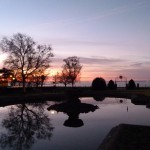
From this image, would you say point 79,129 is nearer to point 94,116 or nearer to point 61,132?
point 61,132

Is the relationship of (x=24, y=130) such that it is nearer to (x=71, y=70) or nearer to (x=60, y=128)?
(x=60, y=128)

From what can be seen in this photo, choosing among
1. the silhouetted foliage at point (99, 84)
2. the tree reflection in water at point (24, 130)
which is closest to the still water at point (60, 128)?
the tree reflection in water at point (24, 130)

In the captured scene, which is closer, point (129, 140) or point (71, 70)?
point (129, 140)

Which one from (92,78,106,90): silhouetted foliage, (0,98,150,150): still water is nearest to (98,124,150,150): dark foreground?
(0,98,150,150): still water

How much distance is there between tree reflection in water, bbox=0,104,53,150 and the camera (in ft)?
65.5

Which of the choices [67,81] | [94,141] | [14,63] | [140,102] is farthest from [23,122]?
[67,81]

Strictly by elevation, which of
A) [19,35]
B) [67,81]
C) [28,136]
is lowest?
[28,136]

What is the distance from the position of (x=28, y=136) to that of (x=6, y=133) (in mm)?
2327

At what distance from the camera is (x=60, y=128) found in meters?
25.3

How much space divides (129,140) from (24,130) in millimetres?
11898

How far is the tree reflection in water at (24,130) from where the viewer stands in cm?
1995

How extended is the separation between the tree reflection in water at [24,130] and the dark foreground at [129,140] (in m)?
5.92

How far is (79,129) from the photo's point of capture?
2462cm

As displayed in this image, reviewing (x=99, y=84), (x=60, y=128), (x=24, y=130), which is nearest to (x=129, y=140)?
(x=60, y=128)
